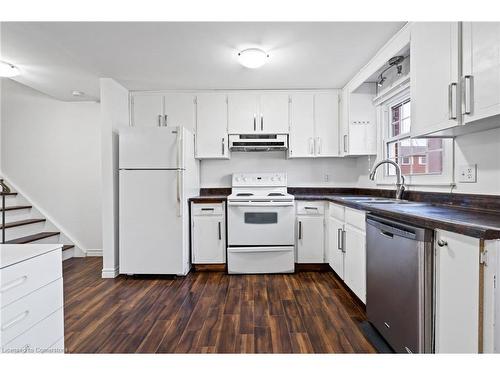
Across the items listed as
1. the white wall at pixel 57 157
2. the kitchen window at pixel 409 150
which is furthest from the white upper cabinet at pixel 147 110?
the kitchen window at pixel 409 150

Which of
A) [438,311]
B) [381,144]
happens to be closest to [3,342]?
[438,311]

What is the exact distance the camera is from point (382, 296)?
1.56 m

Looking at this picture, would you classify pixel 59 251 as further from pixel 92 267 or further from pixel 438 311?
pixel 92 267

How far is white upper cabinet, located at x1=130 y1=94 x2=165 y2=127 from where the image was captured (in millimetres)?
3279

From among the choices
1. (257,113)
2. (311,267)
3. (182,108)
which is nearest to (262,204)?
(311,267)

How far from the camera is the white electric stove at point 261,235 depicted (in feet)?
9.56

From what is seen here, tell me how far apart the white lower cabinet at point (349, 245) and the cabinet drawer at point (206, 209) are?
53.4 inches

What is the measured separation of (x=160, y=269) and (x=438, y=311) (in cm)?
257

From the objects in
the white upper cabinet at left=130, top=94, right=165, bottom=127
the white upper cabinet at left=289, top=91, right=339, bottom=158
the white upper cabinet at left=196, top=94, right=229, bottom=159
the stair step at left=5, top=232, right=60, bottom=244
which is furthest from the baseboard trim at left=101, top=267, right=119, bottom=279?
the white upper cabinet at left=289, top=91, right=339, bottom=158

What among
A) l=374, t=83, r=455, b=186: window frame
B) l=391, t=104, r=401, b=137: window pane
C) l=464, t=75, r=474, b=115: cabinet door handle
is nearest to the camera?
l=464, t=75, r=474, b=115: cabinet door handle

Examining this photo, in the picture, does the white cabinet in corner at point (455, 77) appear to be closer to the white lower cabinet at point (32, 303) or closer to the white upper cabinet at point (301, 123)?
the white upper cabinet at point (301, 123)

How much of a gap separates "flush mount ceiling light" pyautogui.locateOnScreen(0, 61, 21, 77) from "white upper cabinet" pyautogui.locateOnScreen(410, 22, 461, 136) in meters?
3.80

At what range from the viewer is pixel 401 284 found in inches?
53.3

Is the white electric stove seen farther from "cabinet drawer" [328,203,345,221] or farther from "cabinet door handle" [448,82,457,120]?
"cabinet door handle" [448,82,457,120]
